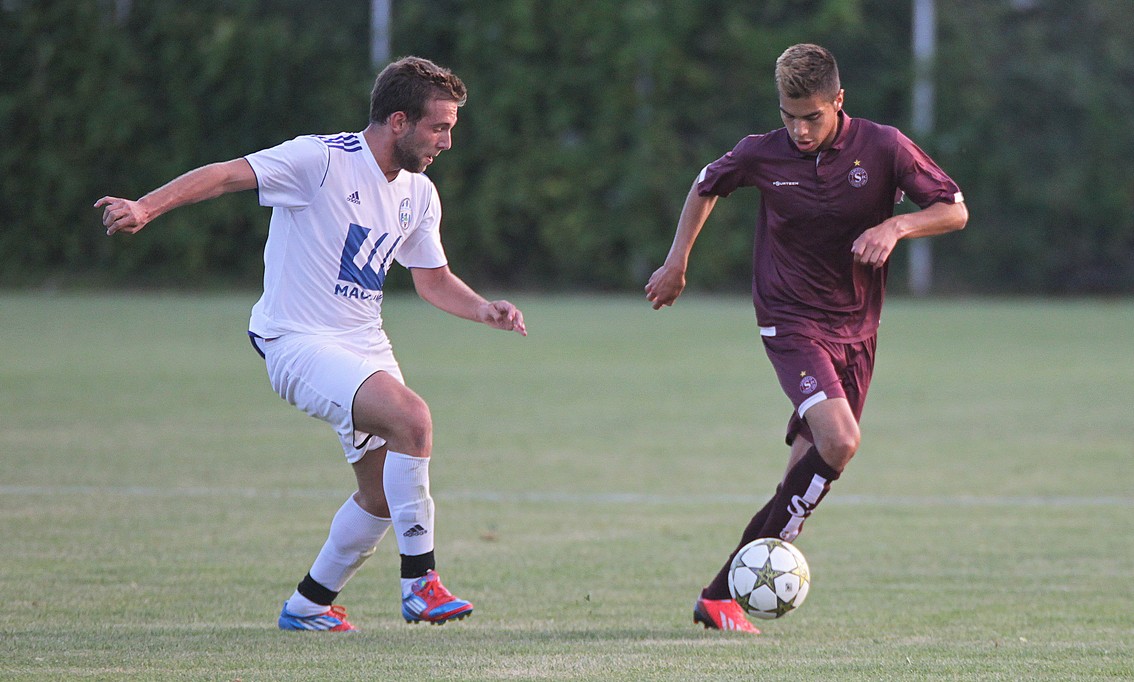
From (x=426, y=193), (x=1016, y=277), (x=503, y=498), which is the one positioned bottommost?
(x=1016, y=277)

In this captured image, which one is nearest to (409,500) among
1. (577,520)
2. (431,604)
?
(431,604)

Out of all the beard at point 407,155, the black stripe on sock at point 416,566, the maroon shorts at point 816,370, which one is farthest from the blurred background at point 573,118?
the black stripe on sock at point 416,566

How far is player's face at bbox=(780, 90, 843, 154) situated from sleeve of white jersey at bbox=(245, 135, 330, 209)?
1632 millimetres

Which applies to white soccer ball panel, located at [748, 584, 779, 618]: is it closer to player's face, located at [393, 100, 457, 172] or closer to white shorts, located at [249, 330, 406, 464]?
white shorts, located at [249, 330, 406, 464]

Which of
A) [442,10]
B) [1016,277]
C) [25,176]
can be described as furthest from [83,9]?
[1016,277]

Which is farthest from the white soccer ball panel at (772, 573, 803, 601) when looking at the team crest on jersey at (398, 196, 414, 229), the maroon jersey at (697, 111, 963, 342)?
the team crest on jersey at (398, 196, 414, 229)

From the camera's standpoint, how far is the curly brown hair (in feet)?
17.3

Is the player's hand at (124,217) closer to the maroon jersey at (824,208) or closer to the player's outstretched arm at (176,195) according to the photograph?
the player's outstretched arm at (176,195)

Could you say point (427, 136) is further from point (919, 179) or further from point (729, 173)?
point (919, 179)

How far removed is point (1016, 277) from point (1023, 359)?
13429 millimetres

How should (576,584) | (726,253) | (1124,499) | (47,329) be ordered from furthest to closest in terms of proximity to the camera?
(726,253) → (47,329) → (1124,499) → (576,584)

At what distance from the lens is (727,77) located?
30.0 meters

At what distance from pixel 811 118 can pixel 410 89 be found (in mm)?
1415

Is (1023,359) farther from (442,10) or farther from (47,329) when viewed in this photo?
(442,10)
